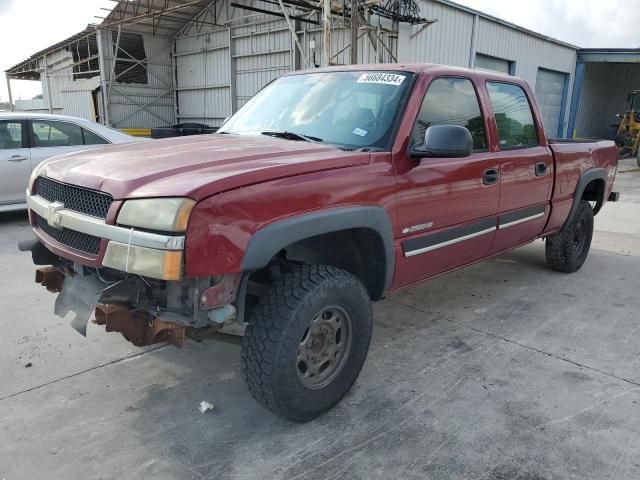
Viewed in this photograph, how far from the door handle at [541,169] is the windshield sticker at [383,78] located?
164 cm

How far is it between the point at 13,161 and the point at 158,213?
626cm

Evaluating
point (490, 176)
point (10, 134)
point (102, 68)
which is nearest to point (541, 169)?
point (490, 176)

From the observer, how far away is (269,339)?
245cm

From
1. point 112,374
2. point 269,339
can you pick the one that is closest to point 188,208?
point 269,339

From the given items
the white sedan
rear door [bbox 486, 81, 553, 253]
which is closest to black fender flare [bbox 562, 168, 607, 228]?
rear door [bbox 486, 81, 553, 253]

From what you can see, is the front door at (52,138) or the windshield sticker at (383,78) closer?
the windshield sticker at (383,78)

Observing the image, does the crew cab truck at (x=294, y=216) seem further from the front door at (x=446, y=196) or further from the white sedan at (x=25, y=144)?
the white sedan at (x=25, y=144)

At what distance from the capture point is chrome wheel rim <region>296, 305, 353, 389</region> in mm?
2697

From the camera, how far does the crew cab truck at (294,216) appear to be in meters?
2.22

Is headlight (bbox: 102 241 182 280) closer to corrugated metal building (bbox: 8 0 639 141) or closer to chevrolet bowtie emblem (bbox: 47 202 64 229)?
chevrolet bowtie emblem (bbox: 47 202 64 229)

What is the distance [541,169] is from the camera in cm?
429

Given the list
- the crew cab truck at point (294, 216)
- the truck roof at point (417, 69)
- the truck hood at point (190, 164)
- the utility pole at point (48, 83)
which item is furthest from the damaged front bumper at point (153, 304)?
the utility pole at point (48, 83)

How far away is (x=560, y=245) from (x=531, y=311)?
124 cm

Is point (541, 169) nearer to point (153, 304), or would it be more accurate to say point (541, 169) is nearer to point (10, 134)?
point (153, 304)
